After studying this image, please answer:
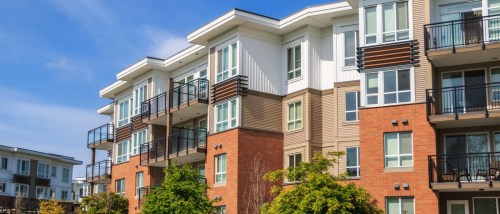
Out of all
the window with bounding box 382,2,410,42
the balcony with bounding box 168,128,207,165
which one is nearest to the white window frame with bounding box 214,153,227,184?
the balcony with bounding box 168,128,207,165

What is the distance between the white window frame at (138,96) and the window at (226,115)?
34.2 ft

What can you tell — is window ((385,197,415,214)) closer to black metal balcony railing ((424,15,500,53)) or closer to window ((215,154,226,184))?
black metal balcony railing ((424,15,500,53))

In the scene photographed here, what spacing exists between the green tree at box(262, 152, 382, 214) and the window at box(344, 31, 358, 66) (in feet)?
21.6

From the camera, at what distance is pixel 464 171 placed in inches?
1113

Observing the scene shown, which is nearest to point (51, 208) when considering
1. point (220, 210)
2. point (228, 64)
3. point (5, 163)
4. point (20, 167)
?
point (5, 163)

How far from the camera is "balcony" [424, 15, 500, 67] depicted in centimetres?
2822

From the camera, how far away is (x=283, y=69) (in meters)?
36.8

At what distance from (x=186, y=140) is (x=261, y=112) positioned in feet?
19.8

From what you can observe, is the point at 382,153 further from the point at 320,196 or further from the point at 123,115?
the point at 123,115

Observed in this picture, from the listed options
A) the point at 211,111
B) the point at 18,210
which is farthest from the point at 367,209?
the point at 18,210

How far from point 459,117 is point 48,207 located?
4376 centimetres

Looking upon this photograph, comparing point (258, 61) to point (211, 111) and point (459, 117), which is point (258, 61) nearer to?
point (211, 111)

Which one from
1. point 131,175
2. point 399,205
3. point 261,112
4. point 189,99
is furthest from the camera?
point 131,175

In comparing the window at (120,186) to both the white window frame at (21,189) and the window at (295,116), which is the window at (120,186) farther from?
the white window frame at (21,189)
